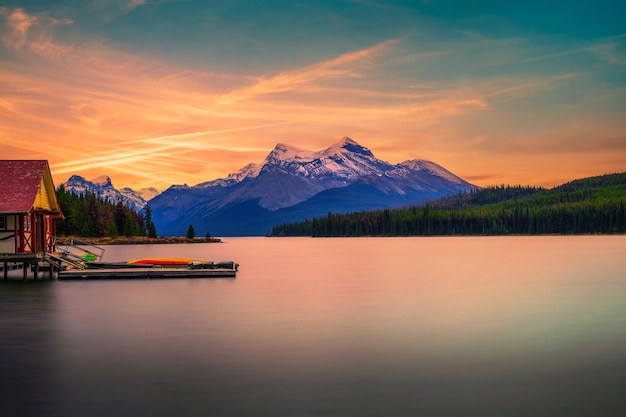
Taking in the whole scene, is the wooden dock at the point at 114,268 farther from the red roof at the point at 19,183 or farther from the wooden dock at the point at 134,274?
the red roof at the point at 19,183

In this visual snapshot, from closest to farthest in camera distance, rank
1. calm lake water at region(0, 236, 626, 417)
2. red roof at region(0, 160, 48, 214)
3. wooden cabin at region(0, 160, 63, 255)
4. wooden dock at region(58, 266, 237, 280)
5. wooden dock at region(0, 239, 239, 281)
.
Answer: calm lake water at region(0, 236, 626, 417) → red roof at region(0, 160, 48, 214) → wooden cabin at region(0, 160, 63, 255) → wooden dock at region(0, 239, 239, 281) → wooden dock at region(58, 266, 237, 280)

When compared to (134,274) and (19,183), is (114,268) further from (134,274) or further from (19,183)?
(19,183)

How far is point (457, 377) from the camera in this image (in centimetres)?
1944

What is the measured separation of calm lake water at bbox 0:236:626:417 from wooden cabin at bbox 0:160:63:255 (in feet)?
24.8

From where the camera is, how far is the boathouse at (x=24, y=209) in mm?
53250

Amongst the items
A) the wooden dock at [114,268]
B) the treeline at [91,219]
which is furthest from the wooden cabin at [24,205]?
the treeline at [91,219]

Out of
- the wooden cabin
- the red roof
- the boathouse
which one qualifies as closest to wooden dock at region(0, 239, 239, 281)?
the boathouse

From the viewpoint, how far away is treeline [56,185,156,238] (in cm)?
16162

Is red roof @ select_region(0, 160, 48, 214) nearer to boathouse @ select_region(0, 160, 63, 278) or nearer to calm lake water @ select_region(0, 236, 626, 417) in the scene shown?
boathouse @ select_region(0, 160, 63, 278)

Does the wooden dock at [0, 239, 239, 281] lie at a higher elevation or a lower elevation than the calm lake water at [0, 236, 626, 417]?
higher

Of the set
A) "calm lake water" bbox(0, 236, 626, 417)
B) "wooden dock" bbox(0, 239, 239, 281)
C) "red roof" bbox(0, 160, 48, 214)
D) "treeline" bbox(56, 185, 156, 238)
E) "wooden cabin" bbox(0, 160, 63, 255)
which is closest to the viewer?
"calm lake water" bbox(0, 236, 626, 417)

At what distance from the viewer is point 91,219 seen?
17488cm

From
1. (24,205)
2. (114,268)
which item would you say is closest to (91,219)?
(114,268)

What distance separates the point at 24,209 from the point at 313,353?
3721cm
